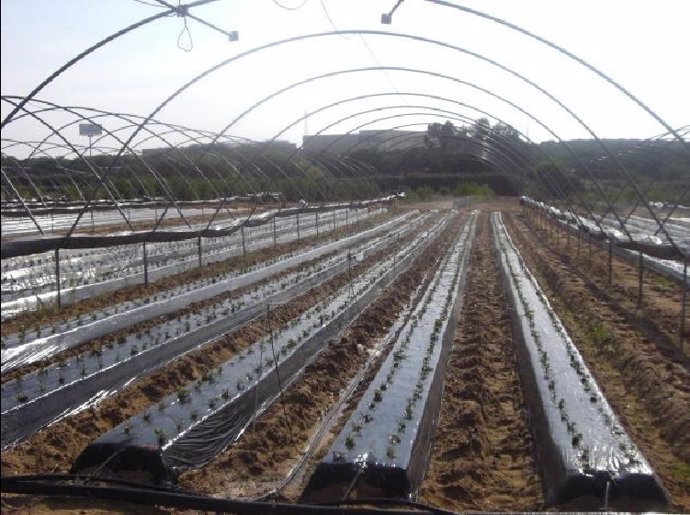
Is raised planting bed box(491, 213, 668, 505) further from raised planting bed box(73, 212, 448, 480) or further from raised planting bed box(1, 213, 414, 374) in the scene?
raised planting bed box(1, 213, 414, 374)

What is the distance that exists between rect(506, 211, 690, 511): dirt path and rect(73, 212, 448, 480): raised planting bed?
2851 mm

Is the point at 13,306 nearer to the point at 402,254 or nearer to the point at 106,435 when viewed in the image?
the point at 106,435

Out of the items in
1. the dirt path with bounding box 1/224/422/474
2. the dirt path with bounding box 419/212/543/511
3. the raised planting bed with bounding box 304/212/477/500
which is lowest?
the dirt path with bounding box 419/212/543/511

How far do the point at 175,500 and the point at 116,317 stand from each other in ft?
14.9

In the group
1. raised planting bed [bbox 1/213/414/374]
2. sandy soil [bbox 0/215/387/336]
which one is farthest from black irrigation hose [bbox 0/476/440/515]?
sandy soil [bbox 0/215/387/336]

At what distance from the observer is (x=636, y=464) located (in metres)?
4.38

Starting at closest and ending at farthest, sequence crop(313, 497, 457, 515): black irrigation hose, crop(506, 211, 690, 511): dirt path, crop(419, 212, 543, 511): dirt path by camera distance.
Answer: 1. crop(313, 497, 457, 515): black irrigation hose
2. crop(419, 212, 543, 511): dirt path
3. crop(506, 211, 690, 511): dirt path

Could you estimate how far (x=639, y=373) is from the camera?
271 inches

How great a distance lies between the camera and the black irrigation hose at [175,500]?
3.82m

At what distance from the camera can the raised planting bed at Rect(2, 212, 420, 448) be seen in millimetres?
5438

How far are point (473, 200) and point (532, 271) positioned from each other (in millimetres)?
35632

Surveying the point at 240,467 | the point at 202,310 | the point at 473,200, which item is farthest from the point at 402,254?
the point at 473,200

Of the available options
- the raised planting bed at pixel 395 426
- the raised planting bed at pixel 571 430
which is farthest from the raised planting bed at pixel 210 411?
the raised planting bed at pixel 571 430

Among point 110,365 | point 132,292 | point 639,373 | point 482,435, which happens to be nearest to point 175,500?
point 482,435
